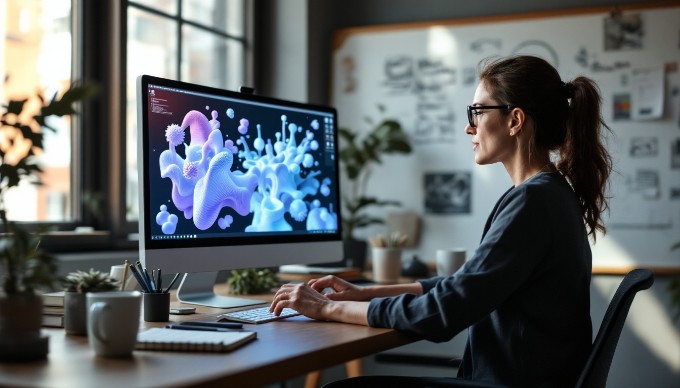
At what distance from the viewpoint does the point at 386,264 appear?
2.56 metres

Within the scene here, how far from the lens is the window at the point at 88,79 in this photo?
2553 mm

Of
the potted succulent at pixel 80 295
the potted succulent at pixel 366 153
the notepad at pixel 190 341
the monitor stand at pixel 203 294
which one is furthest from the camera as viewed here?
the potted succulent at pixel 366 153

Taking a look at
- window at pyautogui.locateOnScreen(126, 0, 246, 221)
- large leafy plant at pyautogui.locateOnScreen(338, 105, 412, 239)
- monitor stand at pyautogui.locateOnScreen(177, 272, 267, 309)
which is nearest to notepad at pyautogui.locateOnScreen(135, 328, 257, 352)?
monitor stand at pyautogui.locateOnScreen(177, 272, 267, 309)

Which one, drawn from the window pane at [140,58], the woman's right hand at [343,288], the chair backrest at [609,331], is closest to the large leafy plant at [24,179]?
the woman's right hand at [343,288]

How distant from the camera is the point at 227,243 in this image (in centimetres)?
185

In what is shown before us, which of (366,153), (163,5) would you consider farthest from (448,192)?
(163,5)

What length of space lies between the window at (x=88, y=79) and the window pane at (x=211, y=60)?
19cm

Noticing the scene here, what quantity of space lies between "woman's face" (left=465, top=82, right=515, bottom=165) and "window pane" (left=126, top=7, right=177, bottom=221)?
1459mm

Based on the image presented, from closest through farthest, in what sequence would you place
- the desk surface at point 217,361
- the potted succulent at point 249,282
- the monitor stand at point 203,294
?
the desk surface at point 217,361, the monitor stand at point 203,294, the potted succulent at point 249,282

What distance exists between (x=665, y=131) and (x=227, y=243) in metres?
2.17

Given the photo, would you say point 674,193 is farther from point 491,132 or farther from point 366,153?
point 491,132

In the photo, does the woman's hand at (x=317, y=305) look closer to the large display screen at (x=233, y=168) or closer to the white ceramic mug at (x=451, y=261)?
the large display screen at (x=233, y=168)

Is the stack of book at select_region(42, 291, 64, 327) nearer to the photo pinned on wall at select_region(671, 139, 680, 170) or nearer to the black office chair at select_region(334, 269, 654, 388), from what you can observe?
the black office chair at select_region(334, 269, 654, 388)

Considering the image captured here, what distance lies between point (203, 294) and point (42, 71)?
3.58 feet
